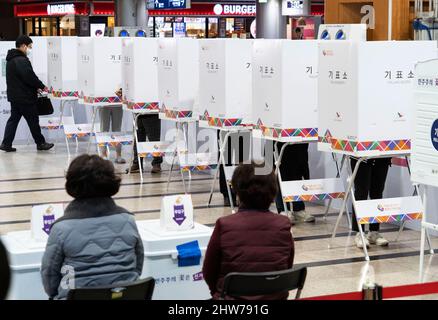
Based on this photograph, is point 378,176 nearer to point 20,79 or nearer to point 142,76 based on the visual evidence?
point 142,76

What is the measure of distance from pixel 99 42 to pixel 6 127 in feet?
7.61

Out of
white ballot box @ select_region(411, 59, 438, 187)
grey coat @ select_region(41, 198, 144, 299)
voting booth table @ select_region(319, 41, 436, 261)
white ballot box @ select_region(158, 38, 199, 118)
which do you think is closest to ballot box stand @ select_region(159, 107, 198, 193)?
white ballot box @ select_region(158, 38, 199, 118)

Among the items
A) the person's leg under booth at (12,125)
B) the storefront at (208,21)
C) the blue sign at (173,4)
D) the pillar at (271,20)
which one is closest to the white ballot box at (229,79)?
the person's leg under booth at (12,125)

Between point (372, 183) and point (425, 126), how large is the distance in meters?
1.25

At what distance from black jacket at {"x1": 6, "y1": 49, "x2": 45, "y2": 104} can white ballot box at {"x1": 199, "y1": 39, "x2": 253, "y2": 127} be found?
4879 mm

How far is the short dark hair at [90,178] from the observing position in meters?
3.85

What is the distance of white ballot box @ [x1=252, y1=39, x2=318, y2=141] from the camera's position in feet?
24.9

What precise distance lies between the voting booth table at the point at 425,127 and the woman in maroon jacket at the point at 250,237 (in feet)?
7.43

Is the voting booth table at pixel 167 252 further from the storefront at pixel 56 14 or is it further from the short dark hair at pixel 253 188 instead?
the storefront at pixel 56 14

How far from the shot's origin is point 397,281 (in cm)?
602

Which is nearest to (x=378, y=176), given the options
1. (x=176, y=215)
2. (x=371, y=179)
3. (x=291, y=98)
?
(x=371, y=179)

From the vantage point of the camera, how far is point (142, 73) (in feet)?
34.7

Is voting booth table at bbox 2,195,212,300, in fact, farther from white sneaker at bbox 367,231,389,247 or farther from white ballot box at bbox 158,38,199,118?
white ballot box at bbox 158,38,199,118
